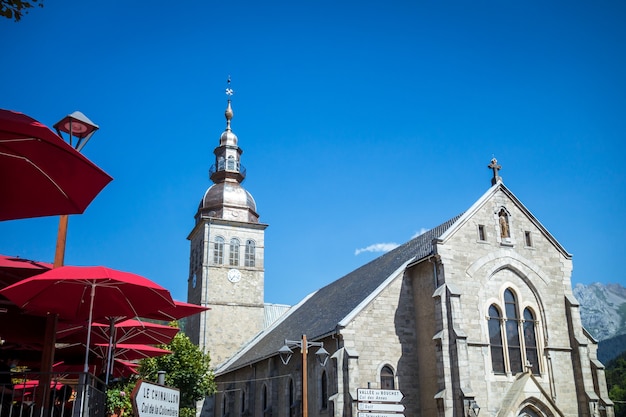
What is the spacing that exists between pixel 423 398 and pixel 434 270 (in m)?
5.20

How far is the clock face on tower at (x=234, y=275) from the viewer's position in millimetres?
44688

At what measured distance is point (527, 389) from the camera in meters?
23.2

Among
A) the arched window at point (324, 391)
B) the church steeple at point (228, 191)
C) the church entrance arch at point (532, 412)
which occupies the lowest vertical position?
the church entrance arch at point (532, 412)

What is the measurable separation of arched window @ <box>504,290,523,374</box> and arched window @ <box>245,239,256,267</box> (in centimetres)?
2422

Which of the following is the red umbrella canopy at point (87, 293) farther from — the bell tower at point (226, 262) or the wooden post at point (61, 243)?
the bell tower at point (226, 262)

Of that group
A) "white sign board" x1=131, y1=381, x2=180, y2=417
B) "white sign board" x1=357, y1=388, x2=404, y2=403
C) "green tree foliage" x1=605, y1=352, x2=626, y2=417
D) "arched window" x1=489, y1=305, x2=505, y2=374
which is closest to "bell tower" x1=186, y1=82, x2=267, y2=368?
"arched window" x1=489, y1=305, x2=505, y2=374

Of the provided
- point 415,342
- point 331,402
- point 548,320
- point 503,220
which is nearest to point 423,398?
point 415,342

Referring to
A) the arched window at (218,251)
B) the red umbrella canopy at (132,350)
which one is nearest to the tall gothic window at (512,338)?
the red umbrella canopy at (132,350)

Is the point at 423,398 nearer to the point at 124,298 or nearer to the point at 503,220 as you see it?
the point at 503,220

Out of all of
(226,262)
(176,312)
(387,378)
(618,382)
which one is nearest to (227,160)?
(226,262)

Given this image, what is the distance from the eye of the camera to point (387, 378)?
80.7 ft


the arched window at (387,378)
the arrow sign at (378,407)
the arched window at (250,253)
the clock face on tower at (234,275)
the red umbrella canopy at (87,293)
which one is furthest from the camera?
the arched window at (250,253)

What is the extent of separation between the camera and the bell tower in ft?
140

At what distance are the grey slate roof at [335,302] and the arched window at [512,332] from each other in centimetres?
397
